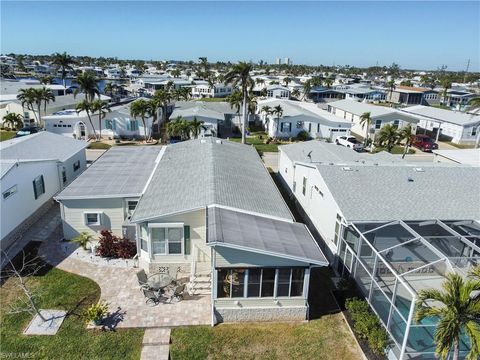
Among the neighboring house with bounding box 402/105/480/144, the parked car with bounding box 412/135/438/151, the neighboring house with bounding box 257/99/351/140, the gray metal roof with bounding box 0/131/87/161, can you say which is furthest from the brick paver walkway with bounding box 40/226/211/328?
the neighboring house with bounding box 402/105/480/144

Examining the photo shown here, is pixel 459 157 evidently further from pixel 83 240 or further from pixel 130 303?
pixel 83 240

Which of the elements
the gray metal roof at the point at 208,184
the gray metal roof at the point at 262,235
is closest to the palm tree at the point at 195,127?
the gray metal roof at the point at 208,184

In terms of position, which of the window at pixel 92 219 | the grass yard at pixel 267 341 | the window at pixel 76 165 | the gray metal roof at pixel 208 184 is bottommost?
the grass yard at pixel 267 341

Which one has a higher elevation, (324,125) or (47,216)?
(324,125)

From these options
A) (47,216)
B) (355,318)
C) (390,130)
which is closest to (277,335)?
(355,318)

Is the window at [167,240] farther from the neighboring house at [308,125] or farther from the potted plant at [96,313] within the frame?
the neighboring house at [308,125]

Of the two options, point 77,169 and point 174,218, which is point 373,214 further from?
point 77,169
